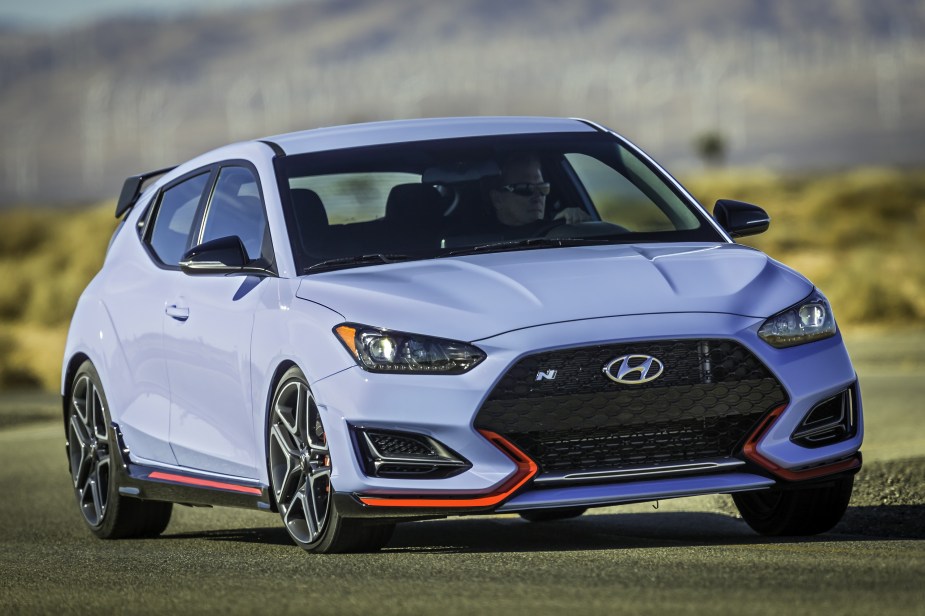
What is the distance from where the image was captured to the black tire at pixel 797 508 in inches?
304

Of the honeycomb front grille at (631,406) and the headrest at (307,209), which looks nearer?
the honeycomb front grille at (631,406)

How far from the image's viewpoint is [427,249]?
8.12 m

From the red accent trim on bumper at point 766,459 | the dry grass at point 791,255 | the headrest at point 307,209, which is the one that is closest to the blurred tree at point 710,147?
the dry grass at point 791,255

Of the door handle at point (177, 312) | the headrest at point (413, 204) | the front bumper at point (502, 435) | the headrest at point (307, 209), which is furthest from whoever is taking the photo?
the door handle at point (177, 312)

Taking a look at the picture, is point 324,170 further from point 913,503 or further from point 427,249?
point 913,503

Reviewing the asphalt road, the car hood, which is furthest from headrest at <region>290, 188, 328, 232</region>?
the asphalt road

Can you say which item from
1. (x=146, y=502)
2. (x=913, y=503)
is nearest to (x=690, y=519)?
(x=913, y=503)

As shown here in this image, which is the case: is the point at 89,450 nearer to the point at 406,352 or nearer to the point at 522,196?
the point at 522,196

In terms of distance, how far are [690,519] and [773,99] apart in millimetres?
187392

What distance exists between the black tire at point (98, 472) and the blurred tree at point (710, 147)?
102171mm

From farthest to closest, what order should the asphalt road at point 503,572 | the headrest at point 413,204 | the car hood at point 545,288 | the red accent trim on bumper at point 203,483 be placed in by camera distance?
1. the headrest at point 413,204
2. the red accent trim on bumper at point 203,483
3. the car hood at point 545,288
4. the asphalt road at point 503,572

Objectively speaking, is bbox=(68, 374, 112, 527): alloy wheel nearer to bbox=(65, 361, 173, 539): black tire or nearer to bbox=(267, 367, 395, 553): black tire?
bbox=(65, 361, 173, 539): black tire

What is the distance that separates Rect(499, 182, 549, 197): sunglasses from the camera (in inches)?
339

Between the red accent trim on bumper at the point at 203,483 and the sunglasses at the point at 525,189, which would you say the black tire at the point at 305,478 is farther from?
the sunglasses at the point at 525,189
